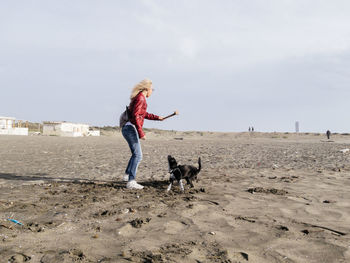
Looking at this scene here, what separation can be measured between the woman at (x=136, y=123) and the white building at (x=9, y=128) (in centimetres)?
3451

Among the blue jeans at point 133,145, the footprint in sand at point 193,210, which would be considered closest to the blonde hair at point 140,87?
the blue jeans at point 133,145

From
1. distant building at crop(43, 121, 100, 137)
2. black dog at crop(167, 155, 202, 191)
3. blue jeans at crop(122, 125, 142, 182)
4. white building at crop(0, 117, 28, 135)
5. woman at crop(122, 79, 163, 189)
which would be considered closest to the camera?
black dog at crop(167, 155, 202, 191)

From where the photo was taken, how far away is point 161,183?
704 centimetres

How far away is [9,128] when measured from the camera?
118 ft

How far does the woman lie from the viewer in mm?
6320

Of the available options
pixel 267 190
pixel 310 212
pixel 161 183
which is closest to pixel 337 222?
pixel 310 212

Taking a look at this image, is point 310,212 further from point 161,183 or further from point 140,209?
point 161,183

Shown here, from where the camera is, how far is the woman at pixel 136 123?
632 cm

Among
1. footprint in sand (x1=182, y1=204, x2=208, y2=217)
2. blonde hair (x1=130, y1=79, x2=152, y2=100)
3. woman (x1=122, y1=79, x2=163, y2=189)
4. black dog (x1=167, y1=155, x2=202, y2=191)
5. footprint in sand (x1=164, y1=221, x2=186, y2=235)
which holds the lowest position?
footprint in sand (x1=164, y1=221, x2=186, y2=235)

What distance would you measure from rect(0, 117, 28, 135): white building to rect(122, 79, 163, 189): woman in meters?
34.5

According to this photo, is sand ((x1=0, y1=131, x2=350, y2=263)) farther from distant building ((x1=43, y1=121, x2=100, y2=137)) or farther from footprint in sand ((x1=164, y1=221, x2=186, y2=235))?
distant building ((x1=43, y1=121, x2=100, y2=137))

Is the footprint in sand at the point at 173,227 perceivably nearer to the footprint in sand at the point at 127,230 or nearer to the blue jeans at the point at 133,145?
the footprint in sand at the point at 127,230

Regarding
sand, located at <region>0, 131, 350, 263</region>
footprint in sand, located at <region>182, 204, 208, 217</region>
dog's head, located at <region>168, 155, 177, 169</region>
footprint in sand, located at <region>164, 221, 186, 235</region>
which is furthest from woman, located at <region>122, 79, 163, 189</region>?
footprint in sand, located at <region>164, 221, 186, 235</region>

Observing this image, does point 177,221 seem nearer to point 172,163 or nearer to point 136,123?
point 172,163
